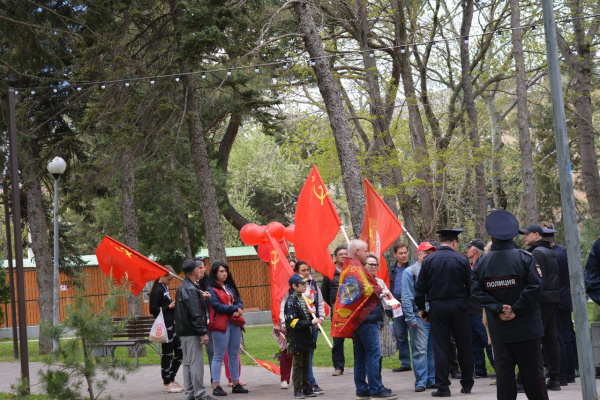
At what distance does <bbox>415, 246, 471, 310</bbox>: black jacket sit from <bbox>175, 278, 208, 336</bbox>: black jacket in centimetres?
306

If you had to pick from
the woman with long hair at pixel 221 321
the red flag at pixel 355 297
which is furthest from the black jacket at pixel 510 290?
the woman with long hair at pixel 221 321

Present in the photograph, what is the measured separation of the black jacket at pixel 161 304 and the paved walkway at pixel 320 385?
1037mm

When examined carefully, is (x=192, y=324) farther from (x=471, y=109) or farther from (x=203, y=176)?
(x=471, y=109)

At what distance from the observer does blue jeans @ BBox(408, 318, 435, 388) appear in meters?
10.4

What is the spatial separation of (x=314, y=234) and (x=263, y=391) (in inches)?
99.8

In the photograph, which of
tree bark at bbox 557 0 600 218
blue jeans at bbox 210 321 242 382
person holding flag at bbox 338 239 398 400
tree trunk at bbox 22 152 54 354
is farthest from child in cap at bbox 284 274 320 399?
tree trunk at bbox 22 152 54 354

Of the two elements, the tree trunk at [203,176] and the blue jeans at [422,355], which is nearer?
the blue jeans at [422,355]

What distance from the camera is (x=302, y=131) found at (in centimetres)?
2783

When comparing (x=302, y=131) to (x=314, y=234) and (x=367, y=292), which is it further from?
(x=367, y=292)

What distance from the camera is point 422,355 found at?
412 inches

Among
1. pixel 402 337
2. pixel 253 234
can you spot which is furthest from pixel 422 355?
pixel 253 234

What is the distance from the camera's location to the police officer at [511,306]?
24.5 feet

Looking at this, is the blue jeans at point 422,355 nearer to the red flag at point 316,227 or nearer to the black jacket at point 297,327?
the black jacket at point 297,327

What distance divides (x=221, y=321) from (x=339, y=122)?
5.09m
